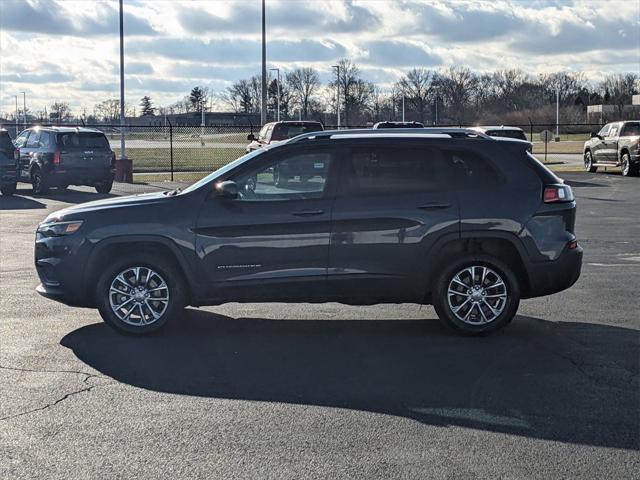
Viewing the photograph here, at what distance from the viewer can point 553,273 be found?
25.2ft

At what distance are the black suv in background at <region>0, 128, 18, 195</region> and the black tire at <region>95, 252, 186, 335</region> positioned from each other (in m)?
17.2

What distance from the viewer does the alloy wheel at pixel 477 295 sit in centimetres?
762

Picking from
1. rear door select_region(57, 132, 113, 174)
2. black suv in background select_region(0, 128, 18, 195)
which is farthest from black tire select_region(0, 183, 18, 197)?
rear door select_region(57, 132, 113, 174)

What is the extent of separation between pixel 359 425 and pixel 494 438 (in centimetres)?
79

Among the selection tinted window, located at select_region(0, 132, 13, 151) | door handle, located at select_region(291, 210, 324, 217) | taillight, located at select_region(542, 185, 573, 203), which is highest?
tinted window, located at select_region(0, 132, 13, 151)

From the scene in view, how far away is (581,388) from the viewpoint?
238 inches

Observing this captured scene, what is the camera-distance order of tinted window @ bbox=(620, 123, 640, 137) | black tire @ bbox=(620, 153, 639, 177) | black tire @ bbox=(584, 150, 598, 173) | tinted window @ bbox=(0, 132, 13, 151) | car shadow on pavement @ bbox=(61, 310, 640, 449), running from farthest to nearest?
black tire @ bbox=(584, 150, 598, 173)
tinted window @ bbox=(620, 123, 640, 137)
black tire @ bbox=(620, 153, 639, 177)
tinted window @ bbox=(0, 132, 13, 151)
car shadow on pavement @ bbox=(61, 310, 640, 449)

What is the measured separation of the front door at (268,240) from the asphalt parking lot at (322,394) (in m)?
0.48

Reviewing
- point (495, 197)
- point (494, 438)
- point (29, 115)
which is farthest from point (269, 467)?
point (29, 115)

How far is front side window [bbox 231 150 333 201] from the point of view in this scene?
7.59 metres

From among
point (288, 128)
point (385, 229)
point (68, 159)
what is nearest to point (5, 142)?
point (68, 159)

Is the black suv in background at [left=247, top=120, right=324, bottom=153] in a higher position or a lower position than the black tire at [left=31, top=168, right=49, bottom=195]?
higher

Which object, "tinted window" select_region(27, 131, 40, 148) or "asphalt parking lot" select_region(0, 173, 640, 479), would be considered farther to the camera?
"tinted window" select_region(27, 131, 40, 148)

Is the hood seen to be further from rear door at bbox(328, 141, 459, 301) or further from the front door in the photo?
rear door at bbox(328, 141, 459, 301)
